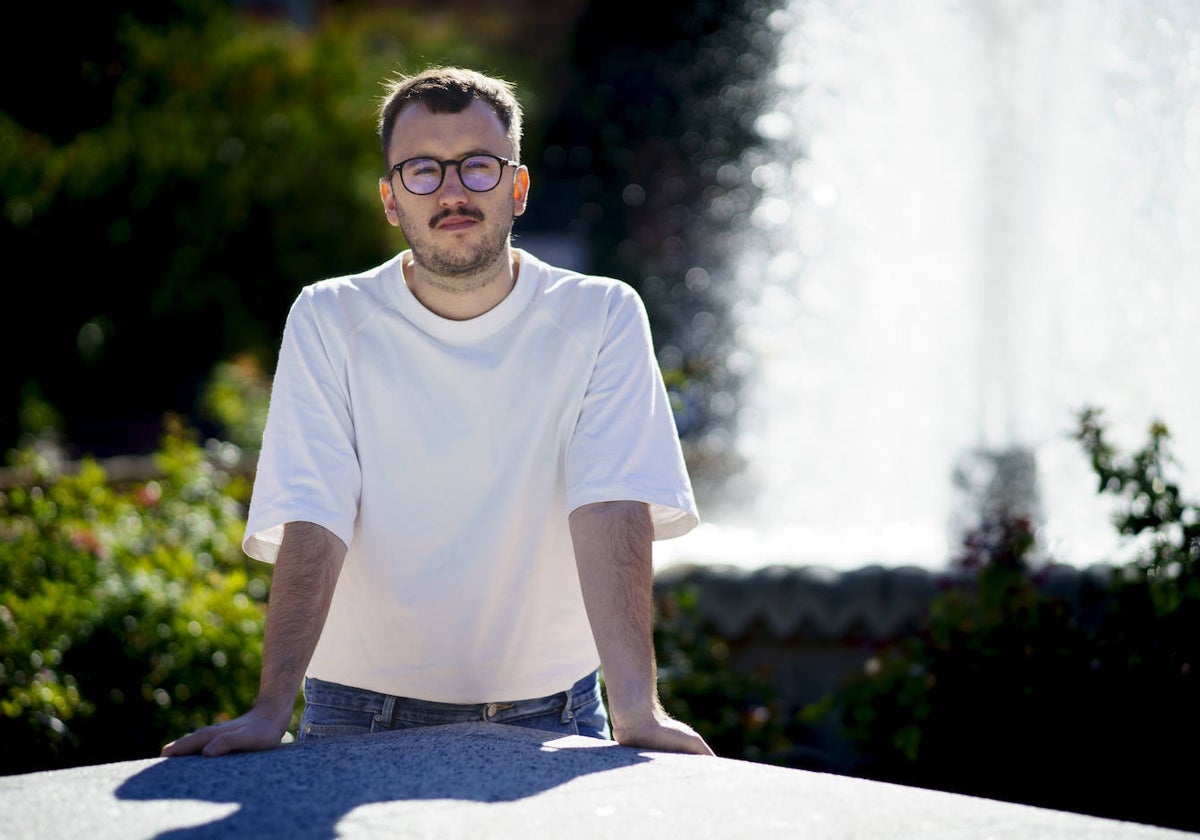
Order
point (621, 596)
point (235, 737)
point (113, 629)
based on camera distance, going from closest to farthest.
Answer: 1. point (235, 737)
2. point (621, 596)
3. point (113, 629)

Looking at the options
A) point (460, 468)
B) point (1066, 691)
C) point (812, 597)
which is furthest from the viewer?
point (812, 597)

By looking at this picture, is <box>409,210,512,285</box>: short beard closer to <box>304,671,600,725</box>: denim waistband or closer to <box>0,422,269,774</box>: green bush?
<box>304,671,600,725</box>: denim waistband

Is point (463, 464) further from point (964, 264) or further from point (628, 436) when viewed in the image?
point (964, 264)

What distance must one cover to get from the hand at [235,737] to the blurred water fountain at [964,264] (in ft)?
9.31

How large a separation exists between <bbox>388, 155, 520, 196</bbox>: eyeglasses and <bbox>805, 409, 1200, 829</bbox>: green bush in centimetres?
161

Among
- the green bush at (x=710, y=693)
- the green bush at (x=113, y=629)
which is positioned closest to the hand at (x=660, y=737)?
the green bush at (x=710, y=693)

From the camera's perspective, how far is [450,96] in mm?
2820

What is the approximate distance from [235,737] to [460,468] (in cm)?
62

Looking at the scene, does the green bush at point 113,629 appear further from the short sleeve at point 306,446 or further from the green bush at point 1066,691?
the green bush at point 1066,691

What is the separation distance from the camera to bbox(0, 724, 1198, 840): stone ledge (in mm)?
2092

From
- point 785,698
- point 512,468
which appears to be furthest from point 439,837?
point 785,698

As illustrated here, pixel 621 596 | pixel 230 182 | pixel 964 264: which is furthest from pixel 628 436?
A: pixel 230 182

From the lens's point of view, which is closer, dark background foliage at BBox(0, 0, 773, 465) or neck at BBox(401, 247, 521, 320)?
neck at BBox(401, 247, 521, 320)

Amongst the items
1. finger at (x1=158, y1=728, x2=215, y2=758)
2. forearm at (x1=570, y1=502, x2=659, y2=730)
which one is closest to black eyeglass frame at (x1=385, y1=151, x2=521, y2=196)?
forearm at (x1=570, y1=502, x2=659, y2=730)
